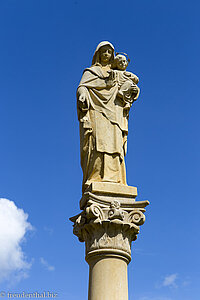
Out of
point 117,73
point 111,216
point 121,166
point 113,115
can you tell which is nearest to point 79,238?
point 111,216

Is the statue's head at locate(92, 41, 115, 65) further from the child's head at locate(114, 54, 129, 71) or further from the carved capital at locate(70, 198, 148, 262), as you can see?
the carved capital at locate(70, 198, 148, 262)

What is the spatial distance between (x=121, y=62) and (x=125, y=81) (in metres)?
0.71

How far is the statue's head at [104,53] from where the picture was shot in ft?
41.8

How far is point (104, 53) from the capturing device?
1277cm

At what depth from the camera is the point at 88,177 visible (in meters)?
11.1


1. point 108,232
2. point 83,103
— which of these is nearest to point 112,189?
point 108,232

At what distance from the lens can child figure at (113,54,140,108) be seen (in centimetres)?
1198

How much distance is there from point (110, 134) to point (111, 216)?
2403 millimetres

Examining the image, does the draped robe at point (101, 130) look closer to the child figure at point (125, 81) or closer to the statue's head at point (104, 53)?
the child figure at point (125, 81)

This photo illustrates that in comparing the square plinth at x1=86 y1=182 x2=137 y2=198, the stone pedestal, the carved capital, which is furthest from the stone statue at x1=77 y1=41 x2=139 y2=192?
the carved capital

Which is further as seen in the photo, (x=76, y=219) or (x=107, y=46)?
(x=107, y=46)

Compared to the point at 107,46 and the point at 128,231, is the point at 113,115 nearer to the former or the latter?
the point at 107,46

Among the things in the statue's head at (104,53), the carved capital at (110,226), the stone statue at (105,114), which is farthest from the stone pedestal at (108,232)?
the statue's head at (104,53)

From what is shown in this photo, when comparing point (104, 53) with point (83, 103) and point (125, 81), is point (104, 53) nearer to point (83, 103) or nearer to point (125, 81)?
point (125, 81)
